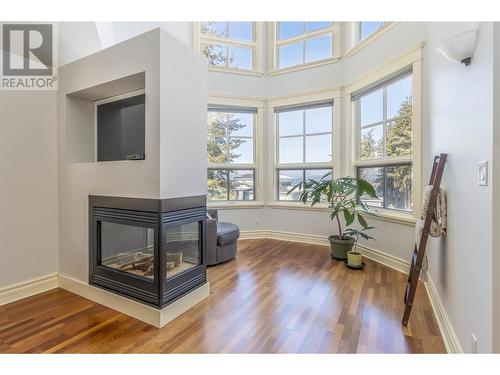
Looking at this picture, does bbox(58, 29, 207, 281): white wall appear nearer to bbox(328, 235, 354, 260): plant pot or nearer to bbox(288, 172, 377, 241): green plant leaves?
bbox(288, 172, 377, 241): green plant leaves

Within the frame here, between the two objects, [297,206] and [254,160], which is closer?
[297,206]

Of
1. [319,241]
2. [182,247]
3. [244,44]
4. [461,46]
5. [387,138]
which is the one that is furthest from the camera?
[244,44]

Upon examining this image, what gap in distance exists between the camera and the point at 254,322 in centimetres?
192

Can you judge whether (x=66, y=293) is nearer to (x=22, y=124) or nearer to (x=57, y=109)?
(x=22, y=124)

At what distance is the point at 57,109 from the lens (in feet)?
8.25

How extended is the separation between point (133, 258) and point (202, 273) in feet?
2.17

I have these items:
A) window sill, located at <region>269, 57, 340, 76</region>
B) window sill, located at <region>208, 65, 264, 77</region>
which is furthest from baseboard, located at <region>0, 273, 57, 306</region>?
window sill, located at <region>269, 57, 340, 76</region>

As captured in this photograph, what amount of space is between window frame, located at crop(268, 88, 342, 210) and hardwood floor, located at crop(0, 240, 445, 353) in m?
1.82

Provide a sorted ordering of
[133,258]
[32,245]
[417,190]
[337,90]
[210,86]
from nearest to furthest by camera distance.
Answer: [133,258] → [32,245] → [417,190] → [337,90] → [210,86]

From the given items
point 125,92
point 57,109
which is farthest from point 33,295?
point 125,92

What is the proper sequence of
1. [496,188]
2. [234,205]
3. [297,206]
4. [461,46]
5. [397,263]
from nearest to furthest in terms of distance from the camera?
[496,188] < [461,46] < [397,263] < [297,206] < [234,205]

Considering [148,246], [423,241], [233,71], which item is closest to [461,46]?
[423,241]

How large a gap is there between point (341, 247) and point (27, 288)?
3.59 metres

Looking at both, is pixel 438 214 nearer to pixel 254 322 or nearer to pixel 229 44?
pixel 254 322
